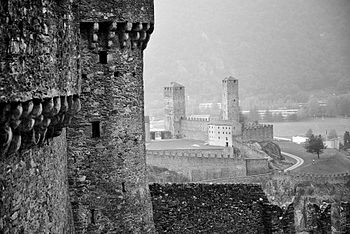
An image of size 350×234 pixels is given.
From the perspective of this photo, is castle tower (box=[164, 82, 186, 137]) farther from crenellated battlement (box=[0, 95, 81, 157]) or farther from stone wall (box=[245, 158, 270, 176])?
crenellated battlement (box=[0, 95, 81, 157])

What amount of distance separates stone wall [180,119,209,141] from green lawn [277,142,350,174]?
11.9 meters

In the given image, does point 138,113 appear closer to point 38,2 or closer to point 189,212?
point 189,212

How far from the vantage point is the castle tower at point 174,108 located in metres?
105

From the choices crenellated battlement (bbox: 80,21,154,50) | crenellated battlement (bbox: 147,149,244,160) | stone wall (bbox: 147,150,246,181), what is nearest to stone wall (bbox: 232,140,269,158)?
crenellated battlement (bbox: 147,149,244,160)

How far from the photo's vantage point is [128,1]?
1220cm

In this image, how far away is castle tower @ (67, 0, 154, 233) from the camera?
1198 cm

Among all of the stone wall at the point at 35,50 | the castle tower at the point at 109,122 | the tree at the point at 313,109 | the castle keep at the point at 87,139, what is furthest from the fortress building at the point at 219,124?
the stone wall at the point at 35,50

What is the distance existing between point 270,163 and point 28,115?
6944 centimetres

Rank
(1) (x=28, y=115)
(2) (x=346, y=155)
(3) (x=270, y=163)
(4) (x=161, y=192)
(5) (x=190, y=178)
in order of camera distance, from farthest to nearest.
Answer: (2) (x=346, y=155) → (3) (x=270, y=163) → (5) (x=190, y=178) → (4) (x=161, y=192) → (1) (x=28, y=115)

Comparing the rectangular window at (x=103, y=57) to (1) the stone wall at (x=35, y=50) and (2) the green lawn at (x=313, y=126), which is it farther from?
(2) the green lawn at (x=313, y=126)

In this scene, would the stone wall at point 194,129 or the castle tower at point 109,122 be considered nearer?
the castle tower at point 109,122

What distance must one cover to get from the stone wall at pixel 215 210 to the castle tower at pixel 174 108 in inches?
3408

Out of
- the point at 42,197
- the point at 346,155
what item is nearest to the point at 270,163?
the point at 346,155

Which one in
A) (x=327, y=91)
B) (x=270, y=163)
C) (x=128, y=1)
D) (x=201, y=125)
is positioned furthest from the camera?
(x=327, y=91)
